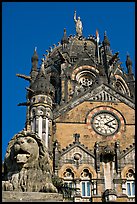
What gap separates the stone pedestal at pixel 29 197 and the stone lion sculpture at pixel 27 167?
0.27 meters

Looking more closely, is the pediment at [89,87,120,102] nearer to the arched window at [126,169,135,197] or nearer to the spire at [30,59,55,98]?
the spire at [30,59,55,98]

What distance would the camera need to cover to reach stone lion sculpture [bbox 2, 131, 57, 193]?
7191 mm

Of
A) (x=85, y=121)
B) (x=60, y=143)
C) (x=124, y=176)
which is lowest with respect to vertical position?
(x=124, y=176)

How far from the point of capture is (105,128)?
79.9ft

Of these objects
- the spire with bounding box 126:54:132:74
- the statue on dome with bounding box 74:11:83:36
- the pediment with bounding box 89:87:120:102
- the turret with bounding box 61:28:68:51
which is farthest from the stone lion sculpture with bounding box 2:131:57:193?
the statue on dome with bounding box 74:11:83:36

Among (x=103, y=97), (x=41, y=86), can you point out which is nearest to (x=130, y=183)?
(x=103, y=97)

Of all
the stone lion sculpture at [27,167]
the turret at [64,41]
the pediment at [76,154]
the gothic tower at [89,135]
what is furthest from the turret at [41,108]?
the turret at [64,41]

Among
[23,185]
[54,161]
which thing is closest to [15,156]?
[23,185]

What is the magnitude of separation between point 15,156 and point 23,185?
0.61 m

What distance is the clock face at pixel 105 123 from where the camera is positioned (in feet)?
79.4

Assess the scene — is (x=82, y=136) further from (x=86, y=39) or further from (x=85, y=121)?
(x=86, y=39)

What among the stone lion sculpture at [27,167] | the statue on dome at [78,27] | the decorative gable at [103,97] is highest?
the statue on dome at [78,27]

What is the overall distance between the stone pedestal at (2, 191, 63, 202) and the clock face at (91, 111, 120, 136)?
683 inches

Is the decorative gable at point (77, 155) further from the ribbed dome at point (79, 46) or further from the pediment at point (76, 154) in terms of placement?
the ribbed dome at point (79, 46)
